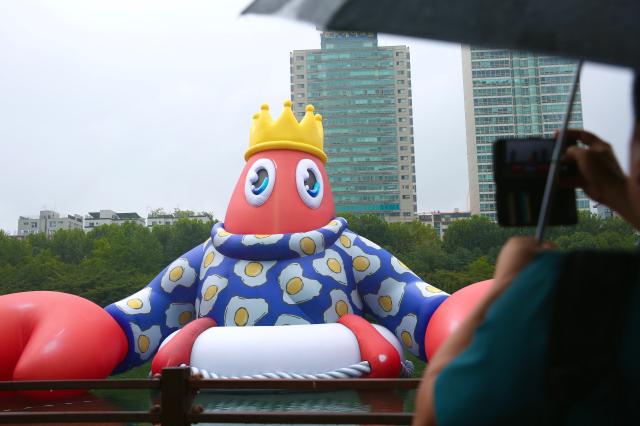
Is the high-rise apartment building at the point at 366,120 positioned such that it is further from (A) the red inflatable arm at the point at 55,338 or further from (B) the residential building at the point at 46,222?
(A) the red inflatable arm at the point at 55,338

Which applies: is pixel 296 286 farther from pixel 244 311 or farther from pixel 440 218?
pixel 440 218

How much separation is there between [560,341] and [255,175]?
5899 millimetres

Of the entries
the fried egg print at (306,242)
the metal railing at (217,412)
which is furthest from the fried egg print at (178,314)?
the metal railing at (217,412)

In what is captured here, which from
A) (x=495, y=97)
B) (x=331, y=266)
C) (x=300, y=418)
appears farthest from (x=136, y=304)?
(x=495, y=97)

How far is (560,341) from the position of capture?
0.70 meters

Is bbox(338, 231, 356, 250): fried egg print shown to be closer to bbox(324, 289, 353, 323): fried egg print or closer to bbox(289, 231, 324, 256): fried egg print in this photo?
bbox(289, 231, 324, 256): fried egg print

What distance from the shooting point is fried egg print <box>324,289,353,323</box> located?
229 inches

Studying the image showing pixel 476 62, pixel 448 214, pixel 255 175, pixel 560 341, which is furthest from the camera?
pixel 448 214

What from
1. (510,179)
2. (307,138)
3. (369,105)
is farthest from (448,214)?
(510,179)

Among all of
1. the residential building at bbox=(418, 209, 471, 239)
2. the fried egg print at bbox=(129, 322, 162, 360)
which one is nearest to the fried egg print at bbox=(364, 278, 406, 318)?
the fried egg print at bbox=(129, 322, 162, 360)

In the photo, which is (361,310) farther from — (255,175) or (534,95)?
(534,95)

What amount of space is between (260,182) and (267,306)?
1.48 m

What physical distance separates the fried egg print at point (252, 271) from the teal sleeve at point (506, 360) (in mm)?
5200

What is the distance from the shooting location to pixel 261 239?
6.00 metres
